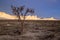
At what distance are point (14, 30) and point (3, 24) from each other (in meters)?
0.72

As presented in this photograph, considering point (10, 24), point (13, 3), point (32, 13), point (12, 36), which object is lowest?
point (12, 36)

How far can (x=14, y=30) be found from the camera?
29.0 feet

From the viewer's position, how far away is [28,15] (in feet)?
29.6

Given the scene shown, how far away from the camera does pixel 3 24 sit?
351 inches

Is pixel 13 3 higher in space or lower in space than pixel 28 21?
higher

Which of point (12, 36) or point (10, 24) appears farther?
point (10, 24)

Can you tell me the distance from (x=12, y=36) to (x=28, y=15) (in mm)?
1540

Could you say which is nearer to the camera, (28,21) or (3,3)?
(3,3)

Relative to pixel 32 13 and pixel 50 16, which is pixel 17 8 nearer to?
pixel 32 13

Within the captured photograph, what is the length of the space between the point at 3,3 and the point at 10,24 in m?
1.45

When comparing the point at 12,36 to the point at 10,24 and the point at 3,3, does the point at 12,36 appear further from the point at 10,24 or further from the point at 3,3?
the point at 3,3

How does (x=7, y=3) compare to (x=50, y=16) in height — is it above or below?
above

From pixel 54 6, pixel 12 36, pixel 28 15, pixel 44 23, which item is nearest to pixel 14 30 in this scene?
pixel 12 36

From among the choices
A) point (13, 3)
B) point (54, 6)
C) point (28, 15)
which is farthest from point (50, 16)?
point (13, 3)
